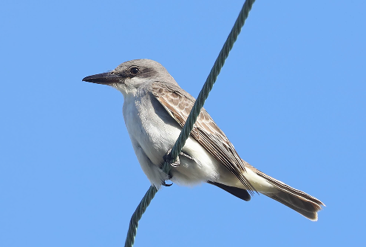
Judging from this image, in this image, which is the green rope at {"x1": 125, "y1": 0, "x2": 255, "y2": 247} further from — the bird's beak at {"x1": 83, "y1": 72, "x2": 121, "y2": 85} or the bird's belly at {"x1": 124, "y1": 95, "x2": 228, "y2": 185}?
the bird's beak at {"x1": 83, "y1": 72, "x2": 121, "y2": 85}

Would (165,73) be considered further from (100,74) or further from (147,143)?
(147,143)

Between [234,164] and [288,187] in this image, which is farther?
[288,187]

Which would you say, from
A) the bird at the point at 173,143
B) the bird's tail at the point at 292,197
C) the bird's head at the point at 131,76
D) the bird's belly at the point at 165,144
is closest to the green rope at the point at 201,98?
the bird's belly at the point at 165,144

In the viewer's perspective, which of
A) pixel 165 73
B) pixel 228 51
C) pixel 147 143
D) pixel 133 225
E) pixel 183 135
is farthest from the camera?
pixel 165 73

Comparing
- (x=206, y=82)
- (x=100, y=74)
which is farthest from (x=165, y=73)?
(x=206, y=82)

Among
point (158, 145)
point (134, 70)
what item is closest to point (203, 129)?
point (158, 145)

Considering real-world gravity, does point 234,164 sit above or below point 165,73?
below
